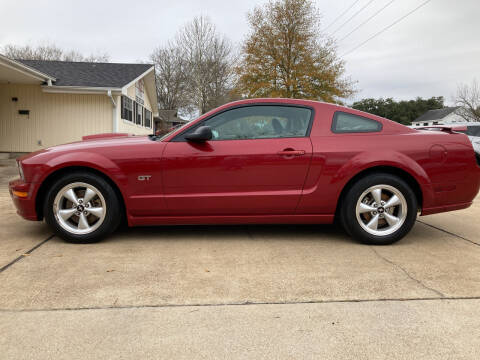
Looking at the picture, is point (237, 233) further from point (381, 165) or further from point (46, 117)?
point (46, 117)

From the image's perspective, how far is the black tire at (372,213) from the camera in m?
3.67

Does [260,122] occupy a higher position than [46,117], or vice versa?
[46,117]

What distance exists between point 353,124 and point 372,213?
37.5 inches

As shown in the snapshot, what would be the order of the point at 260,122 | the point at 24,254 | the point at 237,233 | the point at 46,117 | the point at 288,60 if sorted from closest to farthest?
the point at 24,254
the point at 260,122
the point at 237,233
the point at 46,117
the point at 288,60

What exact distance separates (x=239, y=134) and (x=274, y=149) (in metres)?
0.40

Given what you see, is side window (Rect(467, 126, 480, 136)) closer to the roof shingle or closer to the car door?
the car door

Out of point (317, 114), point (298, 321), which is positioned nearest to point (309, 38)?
point (317, 114)

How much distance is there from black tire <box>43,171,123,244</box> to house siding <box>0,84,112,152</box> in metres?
12.5

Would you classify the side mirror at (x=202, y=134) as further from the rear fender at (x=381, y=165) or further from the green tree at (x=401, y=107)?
the green tree at (x=401, y=107)

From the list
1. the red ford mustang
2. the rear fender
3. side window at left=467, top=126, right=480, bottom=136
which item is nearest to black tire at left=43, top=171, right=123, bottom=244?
the red ford mustang

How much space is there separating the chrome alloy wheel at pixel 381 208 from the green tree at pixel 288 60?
74.0 ft

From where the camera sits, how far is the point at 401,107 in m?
67.6

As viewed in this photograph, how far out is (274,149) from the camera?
3.65 meters

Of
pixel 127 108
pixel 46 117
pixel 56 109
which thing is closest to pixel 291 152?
pixel 56 109
